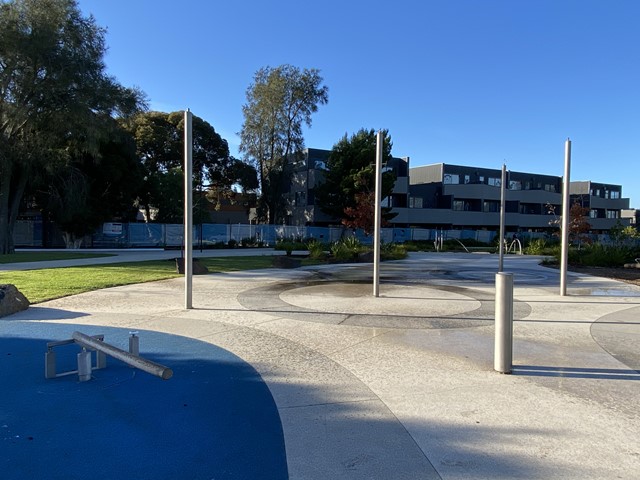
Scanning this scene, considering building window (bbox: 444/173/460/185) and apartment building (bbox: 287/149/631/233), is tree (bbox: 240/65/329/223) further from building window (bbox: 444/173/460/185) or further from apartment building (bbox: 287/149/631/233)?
building window (bbox: 444/173/460/185)

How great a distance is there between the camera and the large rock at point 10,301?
7.93m

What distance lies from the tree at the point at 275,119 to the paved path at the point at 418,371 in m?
38.8

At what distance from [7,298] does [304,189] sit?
44.8m

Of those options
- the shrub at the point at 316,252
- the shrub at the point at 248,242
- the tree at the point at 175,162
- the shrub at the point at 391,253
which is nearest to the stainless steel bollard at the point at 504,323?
the shrub at the point at 316,252

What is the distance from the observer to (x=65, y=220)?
3108 cm

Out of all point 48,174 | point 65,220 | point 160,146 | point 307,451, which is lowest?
point 307,451

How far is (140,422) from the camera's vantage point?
3785 mm

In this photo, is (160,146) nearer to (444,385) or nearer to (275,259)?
(275,259)

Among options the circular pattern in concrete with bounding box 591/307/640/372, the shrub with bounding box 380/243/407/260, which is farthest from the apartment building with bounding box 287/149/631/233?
the circular pattern in concrete with bounding box 591/307/640/372

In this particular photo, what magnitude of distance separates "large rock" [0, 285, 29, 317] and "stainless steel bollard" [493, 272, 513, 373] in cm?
789

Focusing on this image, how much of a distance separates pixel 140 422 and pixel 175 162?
46209mm

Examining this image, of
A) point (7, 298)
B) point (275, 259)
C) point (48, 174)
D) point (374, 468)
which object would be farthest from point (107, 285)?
point (48, 174)

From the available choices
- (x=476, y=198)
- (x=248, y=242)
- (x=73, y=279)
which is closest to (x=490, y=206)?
(x=476, y=198)

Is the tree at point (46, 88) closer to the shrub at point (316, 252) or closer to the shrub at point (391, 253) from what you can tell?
the shrub at point (316, 252)
